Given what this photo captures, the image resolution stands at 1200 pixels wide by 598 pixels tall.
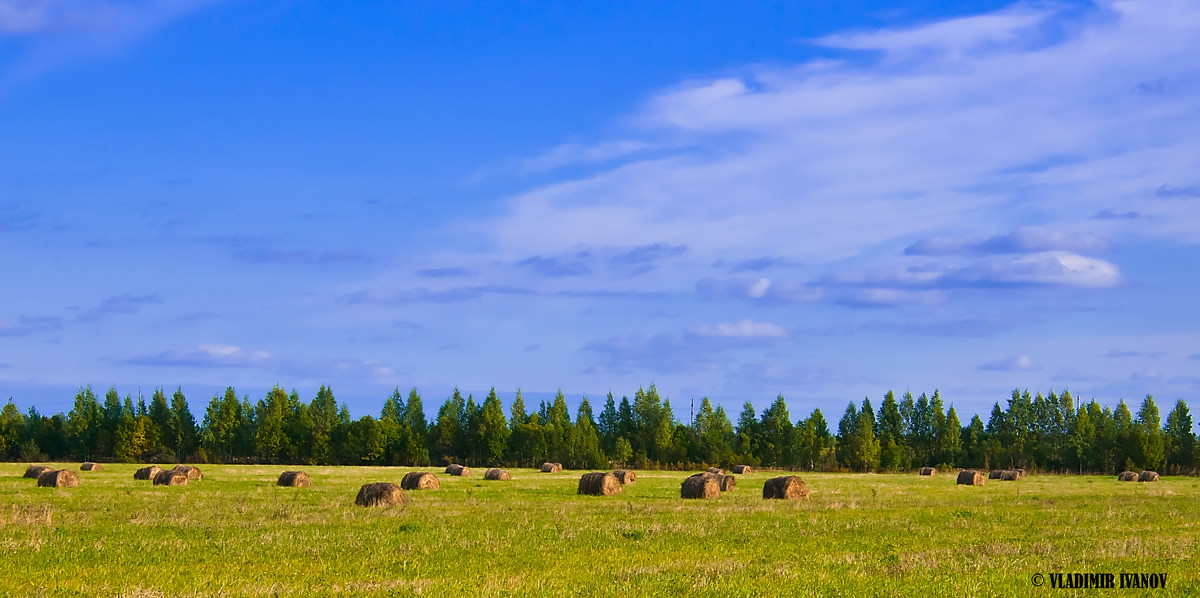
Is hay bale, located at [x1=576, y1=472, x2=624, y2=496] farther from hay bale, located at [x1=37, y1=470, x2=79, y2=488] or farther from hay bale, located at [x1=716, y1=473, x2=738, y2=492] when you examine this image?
hay bale, located at [x1=37, y1=470, x2=79, y2=488]

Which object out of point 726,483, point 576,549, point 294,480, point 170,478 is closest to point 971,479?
point 726,483

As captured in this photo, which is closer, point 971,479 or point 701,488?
point 701,488

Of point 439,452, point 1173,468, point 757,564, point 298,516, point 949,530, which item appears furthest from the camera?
point 439,452

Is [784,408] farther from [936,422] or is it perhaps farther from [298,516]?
[298,516]

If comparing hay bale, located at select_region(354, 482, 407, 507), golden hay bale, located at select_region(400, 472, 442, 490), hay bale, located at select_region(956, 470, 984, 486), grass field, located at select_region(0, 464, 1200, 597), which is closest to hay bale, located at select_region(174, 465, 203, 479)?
golden hay bale, located at select_region(400, 472, 442, 490)

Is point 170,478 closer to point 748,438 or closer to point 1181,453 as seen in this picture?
point 748,438

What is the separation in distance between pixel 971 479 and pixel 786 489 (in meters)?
29.7

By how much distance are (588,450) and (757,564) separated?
103 metres

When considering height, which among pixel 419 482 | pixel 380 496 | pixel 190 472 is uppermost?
pixel 380 496

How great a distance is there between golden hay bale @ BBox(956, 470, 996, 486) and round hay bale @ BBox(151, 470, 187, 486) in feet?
152

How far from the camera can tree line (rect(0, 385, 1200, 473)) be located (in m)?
126

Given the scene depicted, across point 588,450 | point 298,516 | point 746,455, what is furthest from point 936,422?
point 298,516

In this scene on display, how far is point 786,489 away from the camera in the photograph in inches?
1582

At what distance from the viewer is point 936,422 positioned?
14375cm
